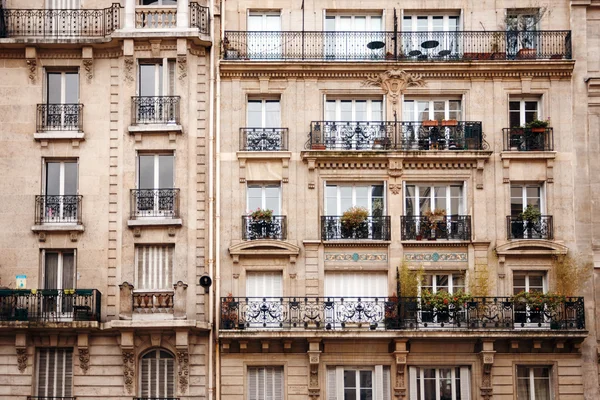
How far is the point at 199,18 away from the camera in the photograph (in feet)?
110

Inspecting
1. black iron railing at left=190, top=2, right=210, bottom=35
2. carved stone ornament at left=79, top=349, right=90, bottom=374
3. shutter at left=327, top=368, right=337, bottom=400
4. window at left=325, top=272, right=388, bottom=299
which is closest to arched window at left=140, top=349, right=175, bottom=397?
carved stone ornament at left=79, top=349, right=90, bottom=374

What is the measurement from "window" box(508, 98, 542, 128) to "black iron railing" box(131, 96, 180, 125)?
405 inches

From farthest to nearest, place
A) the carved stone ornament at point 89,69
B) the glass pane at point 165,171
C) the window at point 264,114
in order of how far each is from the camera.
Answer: the window at point 264,114
the carved stone ornament at point 89,69
the glass pane at point 165,171

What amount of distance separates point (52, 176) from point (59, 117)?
1.81 m

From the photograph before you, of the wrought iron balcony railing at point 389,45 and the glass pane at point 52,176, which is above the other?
the wrought iron balcony railing at point 389,45

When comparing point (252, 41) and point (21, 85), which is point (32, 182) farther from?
point (252, 41)

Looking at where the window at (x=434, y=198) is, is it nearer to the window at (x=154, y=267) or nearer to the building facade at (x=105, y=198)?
the building facade at (x=105, y=198)

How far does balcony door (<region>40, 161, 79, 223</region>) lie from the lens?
1284 inches

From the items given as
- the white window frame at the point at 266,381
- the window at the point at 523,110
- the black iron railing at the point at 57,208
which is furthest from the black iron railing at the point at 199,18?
the white window frame at the point at 266,381

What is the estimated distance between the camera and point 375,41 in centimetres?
3369

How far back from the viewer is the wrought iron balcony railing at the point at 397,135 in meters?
33.0

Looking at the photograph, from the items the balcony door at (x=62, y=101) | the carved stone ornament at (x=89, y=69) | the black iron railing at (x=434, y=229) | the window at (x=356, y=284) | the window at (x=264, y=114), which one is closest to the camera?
the window at (x=356, y=284)

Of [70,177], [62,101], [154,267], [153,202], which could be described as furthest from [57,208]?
[154,267]

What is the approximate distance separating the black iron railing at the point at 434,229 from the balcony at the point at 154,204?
269 inches
